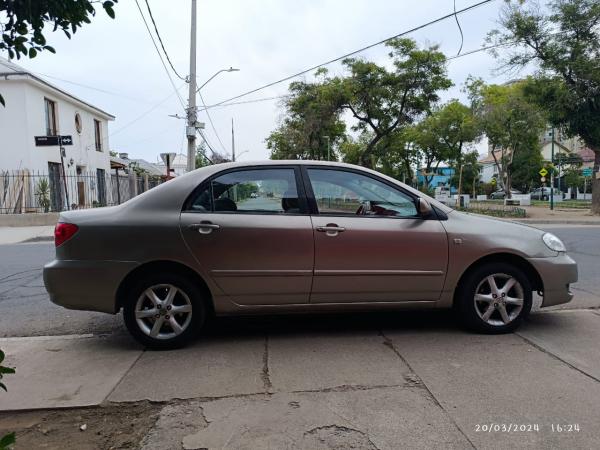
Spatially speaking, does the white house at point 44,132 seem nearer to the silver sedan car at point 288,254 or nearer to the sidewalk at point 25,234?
the sidewalk at point 25,234

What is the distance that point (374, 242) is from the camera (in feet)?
14.2

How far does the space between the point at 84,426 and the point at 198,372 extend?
3.06ft

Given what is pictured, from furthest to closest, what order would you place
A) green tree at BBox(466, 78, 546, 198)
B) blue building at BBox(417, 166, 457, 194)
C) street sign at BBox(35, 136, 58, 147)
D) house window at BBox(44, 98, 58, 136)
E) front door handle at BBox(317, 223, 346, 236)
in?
blue building at BBox(417, 166, 457, 194), green tree at BBox(466, 78, 546, 198), house window at BBox(44, 98, 58, 136), street sign at BBox(35, 136, 58, 147), front door handle at BBox(317, 223, 346, 236)

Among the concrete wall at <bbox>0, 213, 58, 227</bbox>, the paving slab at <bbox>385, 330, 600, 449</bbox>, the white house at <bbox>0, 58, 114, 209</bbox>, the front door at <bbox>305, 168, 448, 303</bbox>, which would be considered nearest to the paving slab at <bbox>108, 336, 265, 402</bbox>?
the front door at <bbox>305, 168, 448, 303</bbox>

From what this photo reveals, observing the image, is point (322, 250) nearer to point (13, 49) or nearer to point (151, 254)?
point (151, 254)

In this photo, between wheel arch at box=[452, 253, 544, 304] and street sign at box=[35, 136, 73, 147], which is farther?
street sign at box=[35, 136, 73, 147]

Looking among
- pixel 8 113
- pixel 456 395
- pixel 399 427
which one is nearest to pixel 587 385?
pixel 456 395

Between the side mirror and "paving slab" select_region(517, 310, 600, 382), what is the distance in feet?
4.84

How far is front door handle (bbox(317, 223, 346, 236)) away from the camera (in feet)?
14.0

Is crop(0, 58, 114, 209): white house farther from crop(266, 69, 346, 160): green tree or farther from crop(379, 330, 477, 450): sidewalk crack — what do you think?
crop(379, 330, 477, 450): sidewalk crack

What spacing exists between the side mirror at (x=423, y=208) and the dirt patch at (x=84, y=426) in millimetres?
2726

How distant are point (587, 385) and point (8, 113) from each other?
2409 cm

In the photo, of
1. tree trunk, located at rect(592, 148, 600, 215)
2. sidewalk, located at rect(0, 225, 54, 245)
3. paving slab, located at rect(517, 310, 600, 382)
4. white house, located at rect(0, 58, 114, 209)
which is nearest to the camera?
paving slab, located at rect(517, 310, 600, 382)

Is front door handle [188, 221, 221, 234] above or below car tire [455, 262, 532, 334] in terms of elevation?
above
